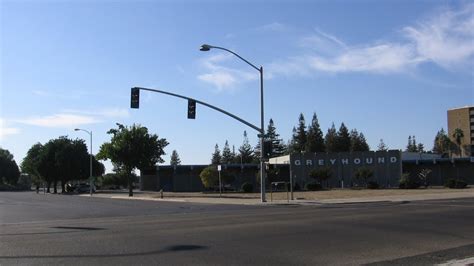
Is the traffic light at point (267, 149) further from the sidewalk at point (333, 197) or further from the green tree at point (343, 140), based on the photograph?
the green tree at point (343, 140)

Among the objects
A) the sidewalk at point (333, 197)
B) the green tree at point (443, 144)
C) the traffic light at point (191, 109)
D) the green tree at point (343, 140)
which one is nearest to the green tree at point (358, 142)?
the green tree at point (343, 140)

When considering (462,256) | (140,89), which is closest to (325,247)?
(462,256)

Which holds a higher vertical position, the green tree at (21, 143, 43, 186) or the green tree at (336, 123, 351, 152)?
the green tree at (336, 123, 351, 152)

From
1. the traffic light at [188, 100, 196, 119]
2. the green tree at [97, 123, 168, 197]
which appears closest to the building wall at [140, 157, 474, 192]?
the green tree at [97, 123, 168, 197]

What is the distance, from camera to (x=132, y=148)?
64.8 meters

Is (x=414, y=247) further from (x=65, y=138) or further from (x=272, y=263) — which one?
(x=65, y=138)

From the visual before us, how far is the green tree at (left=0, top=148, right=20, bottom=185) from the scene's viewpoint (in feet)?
497

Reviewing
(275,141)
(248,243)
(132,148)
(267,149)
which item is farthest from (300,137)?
(248,243)

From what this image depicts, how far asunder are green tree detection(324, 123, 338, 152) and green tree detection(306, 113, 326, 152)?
7.65 ft

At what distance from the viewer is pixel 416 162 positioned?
93438 mm

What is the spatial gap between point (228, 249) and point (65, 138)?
91978mm

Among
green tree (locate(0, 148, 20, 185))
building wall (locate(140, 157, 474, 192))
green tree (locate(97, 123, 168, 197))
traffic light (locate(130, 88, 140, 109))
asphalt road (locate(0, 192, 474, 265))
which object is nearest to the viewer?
asphalt road (locate(0, 192, 474, 265))

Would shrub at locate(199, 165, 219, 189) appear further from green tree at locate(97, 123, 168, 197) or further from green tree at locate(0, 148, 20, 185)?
green tree at locate(0, 148, 20, 185)

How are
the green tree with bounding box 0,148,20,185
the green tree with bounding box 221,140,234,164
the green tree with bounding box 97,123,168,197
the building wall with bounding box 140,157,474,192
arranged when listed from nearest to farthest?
the green tree with bounding box 97,123,168,197 → the building wall with bounding box 140,157,474,192 → the green tree with bounding box 0,148,20,185 → the green tree with bounding box 221,140,234,164
